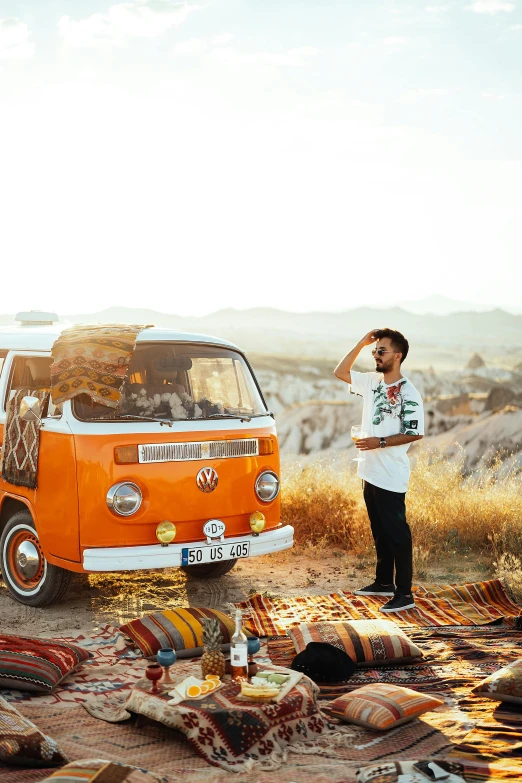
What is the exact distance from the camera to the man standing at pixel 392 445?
7172 millimetres

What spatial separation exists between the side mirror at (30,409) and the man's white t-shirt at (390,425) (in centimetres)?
256

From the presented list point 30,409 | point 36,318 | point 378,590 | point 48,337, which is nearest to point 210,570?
point 378,590

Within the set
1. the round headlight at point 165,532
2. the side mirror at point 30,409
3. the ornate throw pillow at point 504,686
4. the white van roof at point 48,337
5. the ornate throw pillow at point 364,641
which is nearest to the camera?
the ornate throw pillow at point 504,686

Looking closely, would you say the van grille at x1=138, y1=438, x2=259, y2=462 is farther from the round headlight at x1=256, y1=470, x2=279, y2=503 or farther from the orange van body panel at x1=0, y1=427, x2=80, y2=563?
the orange van body panel at x1=0, y1=427, x2=80, y2=563

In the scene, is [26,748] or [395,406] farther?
[395,406]

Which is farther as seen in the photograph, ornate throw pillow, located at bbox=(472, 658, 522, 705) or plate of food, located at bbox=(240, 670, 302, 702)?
ornate throw pillow, located at bbox=(472, 658, 522, 705)

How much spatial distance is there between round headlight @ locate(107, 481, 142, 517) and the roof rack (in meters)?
2.61

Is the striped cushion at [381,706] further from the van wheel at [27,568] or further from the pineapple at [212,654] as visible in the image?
the van wheel at [27,568]

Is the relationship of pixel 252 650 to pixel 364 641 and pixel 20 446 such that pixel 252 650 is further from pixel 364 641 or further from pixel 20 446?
pixel 20 446

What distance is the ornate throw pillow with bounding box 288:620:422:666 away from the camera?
5.81 meters

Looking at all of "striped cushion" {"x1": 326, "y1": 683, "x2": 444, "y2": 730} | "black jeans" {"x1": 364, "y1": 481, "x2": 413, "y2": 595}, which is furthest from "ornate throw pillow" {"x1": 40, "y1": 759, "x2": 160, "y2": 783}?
"black jeans" {"x1": 364, "y1": 481, "x2": 413, "y2": 595}

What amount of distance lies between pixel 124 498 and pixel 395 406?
2282 mm

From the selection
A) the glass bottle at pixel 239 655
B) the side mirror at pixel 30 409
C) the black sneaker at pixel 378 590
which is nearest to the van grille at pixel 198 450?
the side mirror at pixel 30 409

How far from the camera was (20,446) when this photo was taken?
7.14 m
